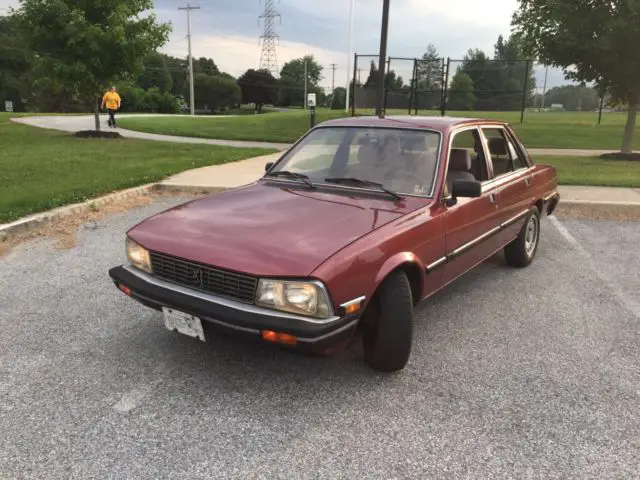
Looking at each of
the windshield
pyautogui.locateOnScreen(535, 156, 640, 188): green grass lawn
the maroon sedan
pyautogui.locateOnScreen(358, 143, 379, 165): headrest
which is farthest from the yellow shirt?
pyautogui.locateOnScreen(358, 143, 379, 165): headrest

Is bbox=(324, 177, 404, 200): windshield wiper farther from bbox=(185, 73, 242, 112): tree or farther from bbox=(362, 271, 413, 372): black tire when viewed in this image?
bbox=(185, 73, 242, 112): tree

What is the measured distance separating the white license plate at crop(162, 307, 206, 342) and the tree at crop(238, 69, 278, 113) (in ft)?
251

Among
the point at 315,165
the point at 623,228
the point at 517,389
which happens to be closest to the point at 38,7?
the point at 315,165

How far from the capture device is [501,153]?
197 inches

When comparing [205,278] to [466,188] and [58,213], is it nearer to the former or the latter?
[466,188]

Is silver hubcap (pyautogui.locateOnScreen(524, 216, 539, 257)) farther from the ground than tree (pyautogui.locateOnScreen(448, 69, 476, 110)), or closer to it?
closer to it

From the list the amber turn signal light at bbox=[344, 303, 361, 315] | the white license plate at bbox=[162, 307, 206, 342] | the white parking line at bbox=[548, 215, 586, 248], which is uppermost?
the amber turn signal light at bbox=[344, 303, 361, 315]

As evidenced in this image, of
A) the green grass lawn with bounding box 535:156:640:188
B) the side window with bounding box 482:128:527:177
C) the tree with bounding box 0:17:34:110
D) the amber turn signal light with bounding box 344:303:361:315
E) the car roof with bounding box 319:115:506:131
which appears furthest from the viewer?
the tree with bounding box 0:17:34:110

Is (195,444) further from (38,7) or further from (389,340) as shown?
(38,7)

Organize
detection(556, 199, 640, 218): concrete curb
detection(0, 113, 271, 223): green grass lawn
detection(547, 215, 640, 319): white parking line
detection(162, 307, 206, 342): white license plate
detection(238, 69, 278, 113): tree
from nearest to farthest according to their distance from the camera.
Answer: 1. detection(162, 307, 206, 342): white license plate
2. detection(547, 215, 640, 319): white parking line
3. detection(0, 113, 271, 223): green grass lawn
4. detection(556, 199, 640, 218): concrete curb
5. detection(238, 69, 278, 113): tree

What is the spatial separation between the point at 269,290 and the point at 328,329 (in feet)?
1.16

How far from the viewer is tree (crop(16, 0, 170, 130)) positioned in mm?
14414

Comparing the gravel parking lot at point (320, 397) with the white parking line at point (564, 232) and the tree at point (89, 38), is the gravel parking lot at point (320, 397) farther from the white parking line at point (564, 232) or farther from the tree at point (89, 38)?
the tree at point (89, 38)

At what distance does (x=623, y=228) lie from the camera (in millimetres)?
7199
